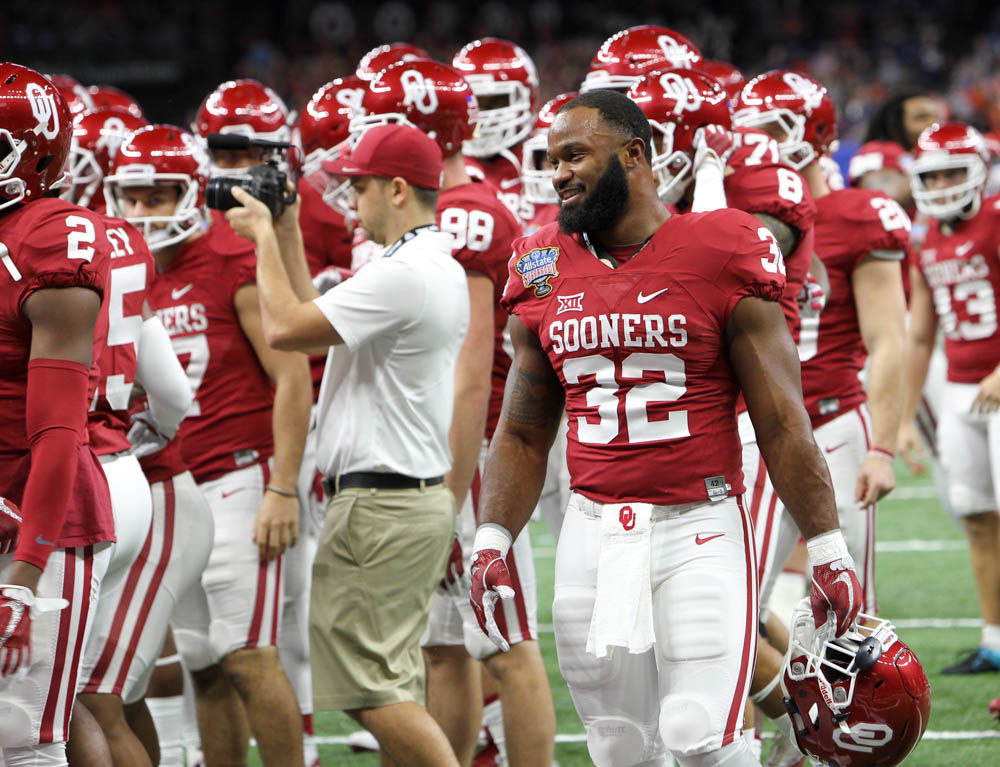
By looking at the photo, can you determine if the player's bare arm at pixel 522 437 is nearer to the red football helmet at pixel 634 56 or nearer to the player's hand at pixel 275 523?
the player's hand at pixel 275 523

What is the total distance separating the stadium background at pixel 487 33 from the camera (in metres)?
19.1

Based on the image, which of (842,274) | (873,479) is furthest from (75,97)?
(873,479)

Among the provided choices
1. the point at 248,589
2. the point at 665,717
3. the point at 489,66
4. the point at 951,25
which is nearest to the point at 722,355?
the point at 665,717

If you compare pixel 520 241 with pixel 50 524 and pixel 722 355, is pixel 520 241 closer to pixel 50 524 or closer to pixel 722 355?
pixel 722 355

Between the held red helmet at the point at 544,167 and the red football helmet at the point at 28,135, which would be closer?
the red football helmet at the point at 28,135

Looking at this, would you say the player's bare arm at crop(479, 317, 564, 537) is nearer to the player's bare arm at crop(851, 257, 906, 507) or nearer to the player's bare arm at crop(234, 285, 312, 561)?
the player's bare arm at crop(234, 285, 312, 561)

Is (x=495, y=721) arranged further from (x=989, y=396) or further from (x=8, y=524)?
(x=989, y=396)

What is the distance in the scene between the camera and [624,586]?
2.94m

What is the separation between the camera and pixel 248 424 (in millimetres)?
4402

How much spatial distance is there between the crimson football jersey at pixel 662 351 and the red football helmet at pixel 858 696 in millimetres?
403

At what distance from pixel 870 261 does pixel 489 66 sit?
6.09 ft

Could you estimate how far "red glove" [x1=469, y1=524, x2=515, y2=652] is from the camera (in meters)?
3.07

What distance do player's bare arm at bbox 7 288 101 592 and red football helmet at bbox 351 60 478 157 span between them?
1917 mm

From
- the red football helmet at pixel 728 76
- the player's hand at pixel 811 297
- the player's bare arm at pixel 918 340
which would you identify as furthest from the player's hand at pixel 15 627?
the player's bare arm at pixel 918 340
